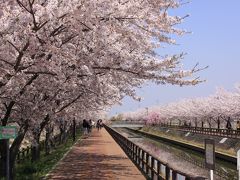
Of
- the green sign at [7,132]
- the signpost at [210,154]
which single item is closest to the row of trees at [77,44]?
the green sign at [7,132]

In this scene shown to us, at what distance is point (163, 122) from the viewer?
161875 millimetres

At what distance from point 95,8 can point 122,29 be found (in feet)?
5.62

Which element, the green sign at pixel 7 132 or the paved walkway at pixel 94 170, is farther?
the paved walkway at pixel 94 170

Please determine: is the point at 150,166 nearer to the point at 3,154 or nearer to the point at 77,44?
the point at 3,154

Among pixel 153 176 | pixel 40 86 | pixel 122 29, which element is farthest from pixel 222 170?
pixel 122 29

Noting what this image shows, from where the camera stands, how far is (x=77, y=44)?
13.3 m

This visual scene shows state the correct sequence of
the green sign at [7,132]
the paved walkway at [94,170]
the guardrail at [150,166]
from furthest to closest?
the paved walkway at [94,170] < the guardrail at [150,166] < the green sign at [7,132]

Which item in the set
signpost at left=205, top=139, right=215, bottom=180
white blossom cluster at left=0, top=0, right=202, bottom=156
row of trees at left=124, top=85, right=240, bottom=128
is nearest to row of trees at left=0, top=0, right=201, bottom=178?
white blossom cluster at left=0, top=0, right=202, bottom=156

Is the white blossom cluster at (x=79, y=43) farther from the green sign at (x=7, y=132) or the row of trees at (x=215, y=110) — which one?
the row of trees at (x=215, y=110)

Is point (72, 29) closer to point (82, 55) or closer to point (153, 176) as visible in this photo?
point (82, 55)

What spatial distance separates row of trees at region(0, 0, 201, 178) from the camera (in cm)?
1045

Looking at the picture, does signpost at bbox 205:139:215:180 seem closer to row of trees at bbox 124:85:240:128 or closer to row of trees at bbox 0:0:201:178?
row of trees at bbox 0:0:201:178

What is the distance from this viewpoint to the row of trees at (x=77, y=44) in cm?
1045

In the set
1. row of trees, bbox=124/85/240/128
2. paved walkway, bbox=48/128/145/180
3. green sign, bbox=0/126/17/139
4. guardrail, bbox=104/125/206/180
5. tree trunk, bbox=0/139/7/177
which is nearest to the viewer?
green sign, bbox=0/126/17/139
